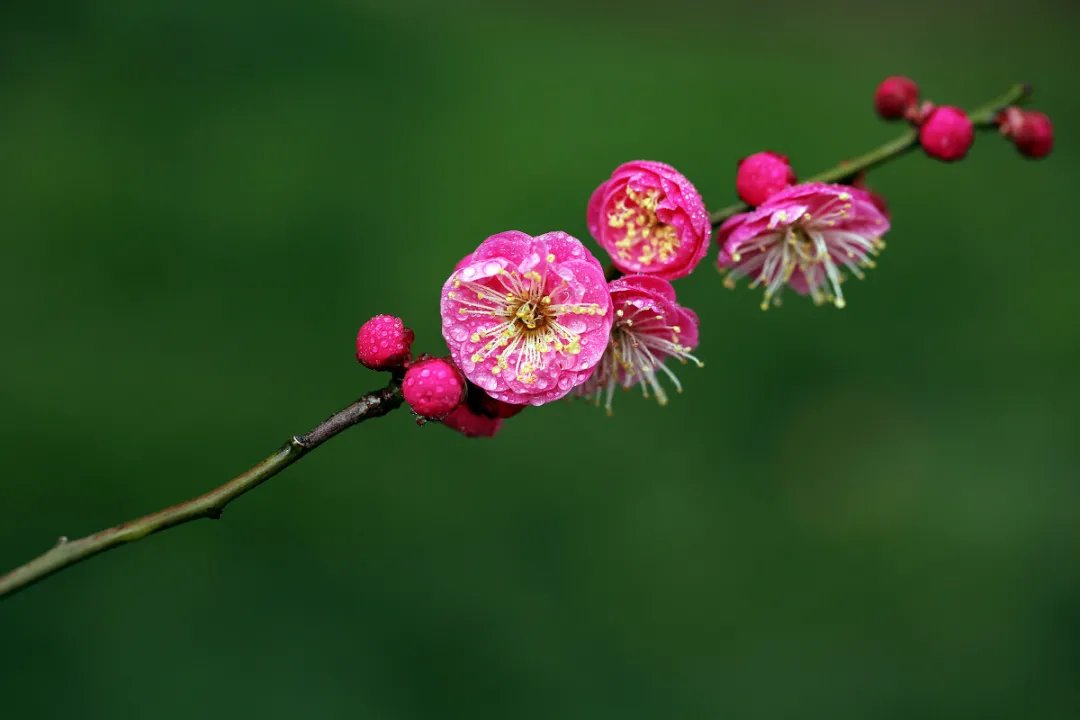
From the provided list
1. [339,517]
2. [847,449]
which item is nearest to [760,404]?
[847,449]

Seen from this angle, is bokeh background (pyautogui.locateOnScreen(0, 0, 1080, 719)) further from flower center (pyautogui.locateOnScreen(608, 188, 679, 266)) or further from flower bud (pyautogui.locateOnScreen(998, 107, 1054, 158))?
flower bud (pyautogui.locateOnScreen(998, 107, 1054, 158))

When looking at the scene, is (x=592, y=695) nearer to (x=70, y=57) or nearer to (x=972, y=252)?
(x=972, y=252)

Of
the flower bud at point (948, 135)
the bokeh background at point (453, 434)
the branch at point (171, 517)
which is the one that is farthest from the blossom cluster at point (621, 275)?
the bokeh background at point (453, 434)

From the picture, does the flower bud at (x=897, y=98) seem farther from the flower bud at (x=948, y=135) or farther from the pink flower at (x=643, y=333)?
the pink flower at (x=643, y=333)

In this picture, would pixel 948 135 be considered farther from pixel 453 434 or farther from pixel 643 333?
pixel 453 434

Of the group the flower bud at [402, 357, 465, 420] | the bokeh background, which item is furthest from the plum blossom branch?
the bokeh background
